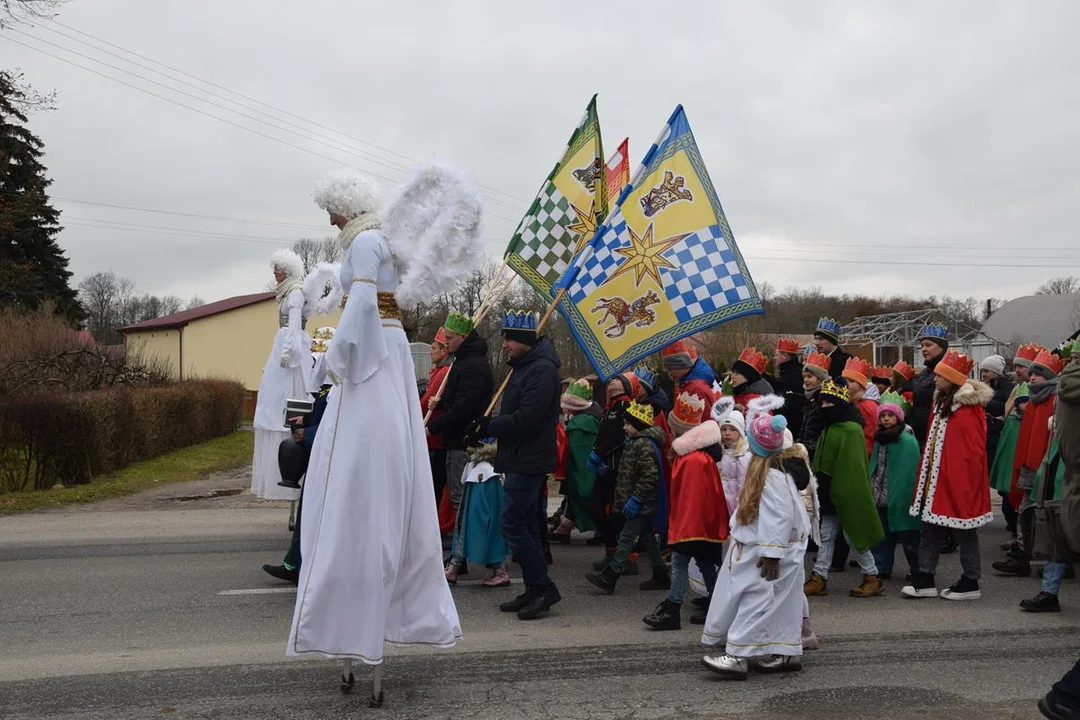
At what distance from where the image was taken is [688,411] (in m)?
7.15

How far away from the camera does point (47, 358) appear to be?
19.8 metres

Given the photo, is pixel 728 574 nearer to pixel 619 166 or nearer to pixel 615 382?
pixel 615 382

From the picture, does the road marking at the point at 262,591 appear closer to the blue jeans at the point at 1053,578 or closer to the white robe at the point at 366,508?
the white robe at the point at 366,508

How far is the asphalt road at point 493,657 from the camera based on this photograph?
492cm

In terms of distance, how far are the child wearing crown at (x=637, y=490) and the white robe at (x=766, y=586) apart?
1631 mm

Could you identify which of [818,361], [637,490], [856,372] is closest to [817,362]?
[818,361]

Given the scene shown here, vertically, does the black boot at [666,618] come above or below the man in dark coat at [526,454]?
below

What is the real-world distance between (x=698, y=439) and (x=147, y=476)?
10.9 m

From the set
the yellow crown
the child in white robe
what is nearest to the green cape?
the yellow crown

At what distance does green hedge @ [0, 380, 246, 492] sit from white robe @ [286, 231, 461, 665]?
9610 millimetres

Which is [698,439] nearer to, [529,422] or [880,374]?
[529,422]

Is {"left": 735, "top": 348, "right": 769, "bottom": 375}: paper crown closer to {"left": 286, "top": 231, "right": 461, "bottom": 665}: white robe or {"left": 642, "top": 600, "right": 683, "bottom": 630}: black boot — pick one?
{"left": 642, "top": 600, "right": 683, "bottom": 630}: black boot

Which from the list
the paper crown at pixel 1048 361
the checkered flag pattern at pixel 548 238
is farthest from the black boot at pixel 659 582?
the paper crown at pixel 1048 361

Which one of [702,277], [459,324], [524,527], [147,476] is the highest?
[702,277]
